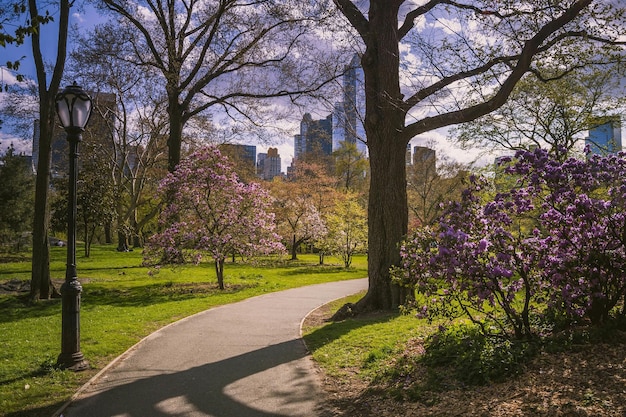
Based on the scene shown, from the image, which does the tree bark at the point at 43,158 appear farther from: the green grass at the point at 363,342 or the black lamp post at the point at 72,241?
the green grass at the point at 363,342

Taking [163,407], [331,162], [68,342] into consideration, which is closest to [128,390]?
[163,407]

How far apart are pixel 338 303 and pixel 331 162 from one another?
122 ft

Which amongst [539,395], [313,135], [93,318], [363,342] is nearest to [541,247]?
[539,395]

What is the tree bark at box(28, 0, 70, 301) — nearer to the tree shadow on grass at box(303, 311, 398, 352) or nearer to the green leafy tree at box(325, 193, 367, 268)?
the tree shadow on grass at box(303, 311, 398, 352)

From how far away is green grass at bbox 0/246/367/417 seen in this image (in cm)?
565

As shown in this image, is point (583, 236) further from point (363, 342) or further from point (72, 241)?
point (72, 241)

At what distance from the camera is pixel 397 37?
996cm

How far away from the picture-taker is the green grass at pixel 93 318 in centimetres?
565

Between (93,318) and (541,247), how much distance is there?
9.30 m

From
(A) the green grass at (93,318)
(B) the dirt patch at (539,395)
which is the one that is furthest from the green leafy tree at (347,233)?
(B) the dirt patch at (539,395)

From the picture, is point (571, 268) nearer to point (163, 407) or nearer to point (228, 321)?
point (163, 407)

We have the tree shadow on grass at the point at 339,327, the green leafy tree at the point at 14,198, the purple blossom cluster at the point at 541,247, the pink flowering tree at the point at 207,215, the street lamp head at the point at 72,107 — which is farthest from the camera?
the green leafy tree at the point at 14,198

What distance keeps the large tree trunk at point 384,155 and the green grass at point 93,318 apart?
15.6 feet

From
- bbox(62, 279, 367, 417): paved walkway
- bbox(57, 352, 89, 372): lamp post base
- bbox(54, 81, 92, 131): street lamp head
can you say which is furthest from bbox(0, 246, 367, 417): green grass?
bbox(54, 81, 92, 131): street lamp head
